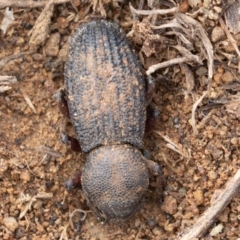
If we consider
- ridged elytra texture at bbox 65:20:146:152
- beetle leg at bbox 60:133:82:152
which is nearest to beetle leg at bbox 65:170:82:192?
beetle leg at bbox 60:133:82:152

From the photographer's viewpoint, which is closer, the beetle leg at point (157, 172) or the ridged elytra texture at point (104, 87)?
the ridged elytra texture at point (104, 87)

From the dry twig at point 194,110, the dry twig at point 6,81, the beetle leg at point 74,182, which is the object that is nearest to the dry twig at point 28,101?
the dry twig at point 6,81

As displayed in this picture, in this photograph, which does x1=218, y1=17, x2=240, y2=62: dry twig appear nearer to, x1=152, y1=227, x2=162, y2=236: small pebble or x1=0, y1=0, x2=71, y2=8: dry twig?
x1=0, y1=0, x2=71, y2=8: dry twig

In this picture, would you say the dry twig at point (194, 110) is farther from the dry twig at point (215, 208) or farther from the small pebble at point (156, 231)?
the small pebble at point (156, 231)

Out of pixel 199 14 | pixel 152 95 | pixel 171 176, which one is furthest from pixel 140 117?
pixel 199 14

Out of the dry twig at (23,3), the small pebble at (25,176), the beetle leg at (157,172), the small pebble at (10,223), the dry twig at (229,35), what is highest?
the dry twig at (23,3)

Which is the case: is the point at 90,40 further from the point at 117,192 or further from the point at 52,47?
the point at 117,192

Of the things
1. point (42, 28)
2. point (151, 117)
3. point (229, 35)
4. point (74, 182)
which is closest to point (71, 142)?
point (74, 182)
